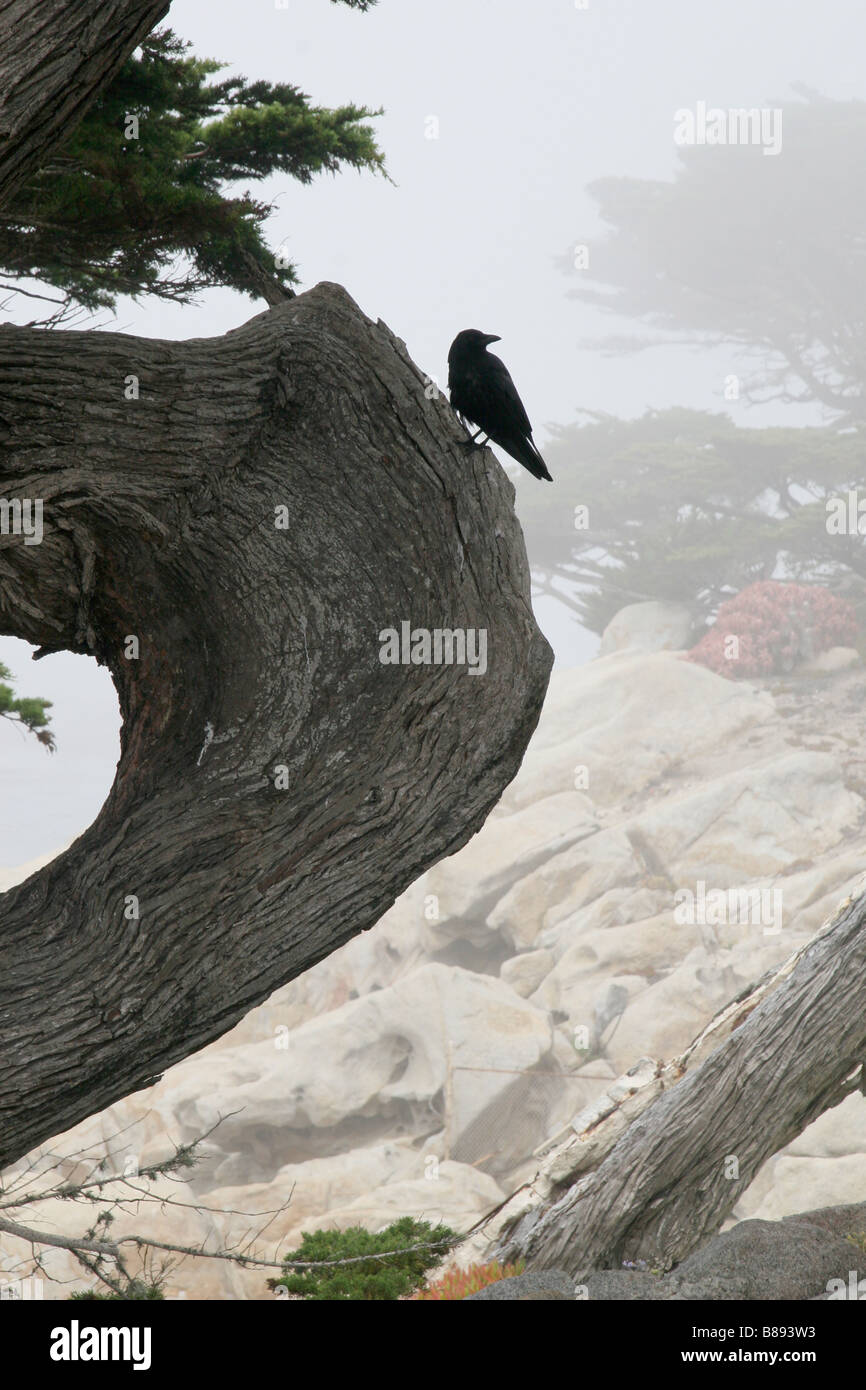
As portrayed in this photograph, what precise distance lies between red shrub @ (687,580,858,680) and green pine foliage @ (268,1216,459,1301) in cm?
1875

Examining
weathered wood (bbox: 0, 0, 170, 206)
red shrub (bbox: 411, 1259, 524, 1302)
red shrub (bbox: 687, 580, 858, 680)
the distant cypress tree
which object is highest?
the distant cypress tree

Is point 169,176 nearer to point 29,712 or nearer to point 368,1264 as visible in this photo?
point 29,712

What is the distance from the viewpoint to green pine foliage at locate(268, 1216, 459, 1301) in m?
7.07

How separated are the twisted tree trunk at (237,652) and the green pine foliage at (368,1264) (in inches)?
189

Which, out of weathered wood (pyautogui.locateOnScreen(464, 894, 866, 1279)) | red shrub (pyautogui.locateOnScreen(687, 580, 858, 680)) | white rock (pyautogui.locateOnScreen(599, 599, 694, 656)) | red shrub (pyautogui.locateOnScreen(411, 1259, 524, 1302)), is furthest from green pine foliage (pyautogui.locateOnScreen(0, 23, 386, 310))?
white rock (pyautogui.locateOnScreen(599, 599, 694, 656))

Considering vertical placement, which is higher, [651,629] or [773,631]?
[651,629]

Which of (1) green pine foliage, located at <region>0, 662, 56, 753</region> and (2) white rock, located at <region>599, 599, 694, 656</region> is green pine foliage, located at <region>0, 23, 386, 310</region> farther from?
(2) white rock, located at <region>599, 599, 694, 656</region>

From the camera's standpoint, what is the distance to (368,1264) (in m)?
7.65

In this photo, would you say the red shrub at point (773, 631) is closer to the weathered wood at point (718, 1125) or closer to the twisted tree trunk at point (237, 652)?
the weathered wood at point (718, 1125)

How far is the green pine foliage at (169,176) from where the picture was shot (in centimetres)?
438

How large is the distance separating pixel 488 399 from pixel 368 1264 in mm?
6547

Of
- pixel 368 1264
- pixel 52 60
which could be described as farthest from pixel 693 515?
pixel 52 60

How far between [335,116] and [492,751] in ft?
11.7
